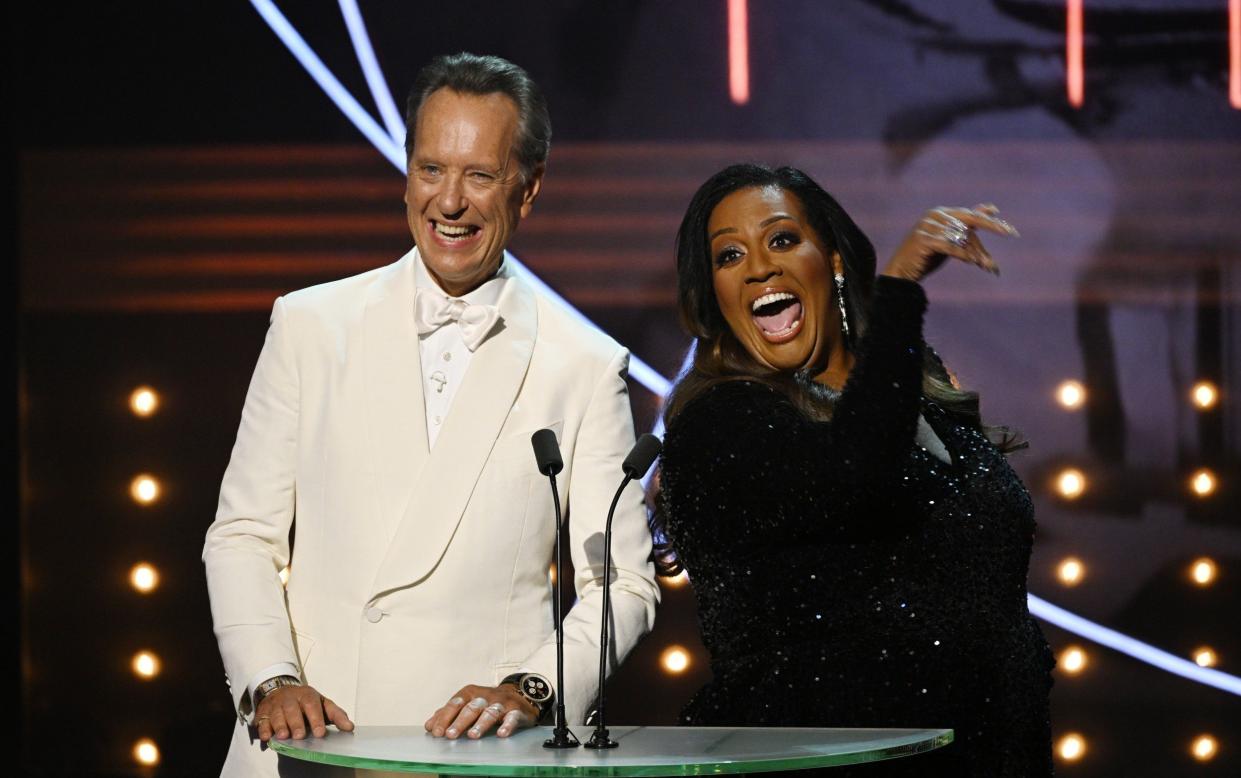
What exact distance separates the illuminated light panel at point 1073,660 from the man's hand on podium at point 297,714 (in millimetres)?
2549

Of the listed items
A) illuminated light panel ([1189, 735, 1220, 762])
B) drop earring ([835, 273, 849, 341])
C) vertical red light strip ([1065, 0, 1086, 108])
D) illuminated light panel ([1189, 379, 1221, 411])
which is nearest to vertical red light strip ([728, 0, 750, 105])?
vertical red light strip ([1065, 0, 1086, 108])

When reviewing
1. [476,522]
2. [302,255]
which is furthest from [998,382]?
[476,522]

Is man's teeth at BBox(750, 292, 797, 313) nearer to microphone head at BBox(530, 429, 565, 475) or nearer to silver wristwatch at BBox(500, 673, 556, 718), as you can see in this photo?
microphone head at BBox(530, 429, 565, 475)

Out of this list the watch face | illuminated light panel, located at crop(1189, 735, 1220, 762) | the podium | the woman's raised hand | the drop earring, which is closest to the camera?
the podium

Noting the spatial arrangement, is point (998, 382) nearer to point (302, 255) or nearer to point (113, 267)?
point (302, 255)

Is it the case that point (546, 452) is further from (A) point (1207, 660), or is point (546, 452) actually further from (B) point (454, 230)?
(A) point (1207, 660)

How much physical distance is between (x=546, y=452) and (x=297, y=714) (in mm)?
490

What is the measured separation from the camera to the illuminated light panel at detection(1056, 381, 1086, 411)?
4105mm

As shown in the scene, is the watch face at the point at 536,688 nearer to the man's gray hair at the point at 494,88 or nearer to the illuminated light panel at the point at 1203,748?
the man's gray hair at the point at 494,88

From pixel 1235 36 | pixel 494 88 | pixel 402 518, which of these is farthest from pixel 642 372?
pixel 1235 36

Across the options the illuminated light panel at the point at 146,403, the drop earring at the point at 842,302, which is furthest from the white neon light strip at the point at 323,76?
the drop earring at the point at 842,302

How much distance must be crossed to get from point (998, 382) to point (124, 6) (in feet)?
8.24

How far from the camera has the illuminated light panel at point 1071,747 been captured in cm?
411

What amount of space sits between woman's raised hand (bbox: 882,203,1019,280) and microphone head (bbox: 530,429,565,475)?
607mm
